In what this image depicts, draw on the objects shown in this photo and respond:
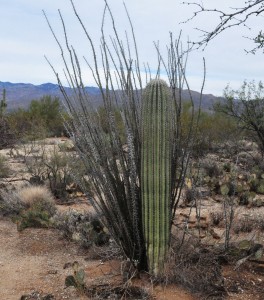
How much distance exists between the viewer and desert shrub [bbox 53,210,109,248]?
19.9 ft

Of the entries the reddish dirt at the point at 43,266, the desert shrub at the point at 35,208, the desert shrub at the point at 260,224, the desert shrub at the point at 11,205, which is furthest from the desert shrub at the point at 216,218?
the desert shrub at the point at 11,205

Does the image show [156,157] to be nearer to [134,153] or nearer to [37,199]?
[134,153]

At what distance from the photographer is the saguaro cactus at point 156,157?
4.56 meters

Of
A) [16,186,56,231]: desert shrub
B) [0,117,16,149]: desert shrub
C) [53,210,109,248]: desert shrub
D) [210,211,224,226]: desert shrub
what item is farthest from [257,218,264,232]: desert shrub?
[0,117,16,149]: desert shrub

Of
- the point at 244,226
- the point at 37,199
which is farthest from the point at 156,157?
the point at 37,199

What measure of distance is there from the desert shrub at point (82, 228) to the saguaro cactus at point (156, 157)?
148 cm

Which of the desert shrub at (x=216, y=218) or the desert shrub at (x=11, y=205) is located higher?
the desert shrub at (x=216, y=218)

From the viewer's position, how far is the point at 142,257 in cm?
491

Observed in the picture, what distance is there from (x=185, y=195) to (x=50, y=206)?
221 centimetres

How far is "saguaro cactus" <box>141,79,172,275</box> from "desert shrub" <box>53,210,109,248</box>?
1479mm

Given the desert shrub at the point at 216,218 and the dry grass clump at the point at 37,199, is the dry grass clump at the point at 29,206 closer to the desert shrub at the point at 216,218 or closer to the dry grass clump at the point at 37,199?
the dry grass clump at the point at 37,199

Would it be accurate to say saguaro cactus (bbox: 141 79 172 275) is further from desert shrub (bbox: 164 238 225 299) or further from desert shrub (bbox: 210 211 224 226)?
desert shrub (bbox: 210 211 224 226)

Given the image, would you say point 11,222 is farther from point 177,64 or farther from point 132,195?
point 177,64

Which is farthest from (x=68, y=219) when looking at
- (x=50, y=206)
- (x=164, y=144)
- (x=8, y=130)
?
(x=8, y=130)
